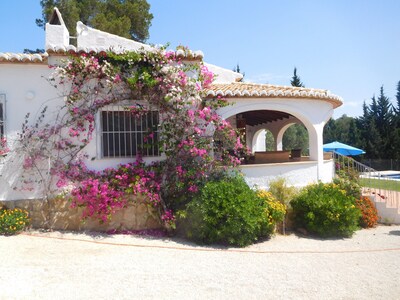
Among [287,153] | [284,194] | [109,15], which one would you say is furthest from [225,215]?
[109,15]

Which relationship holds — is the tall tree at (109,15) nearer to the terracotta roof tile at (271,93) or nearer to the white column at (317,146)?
the terracotta roof tile at (271,93)

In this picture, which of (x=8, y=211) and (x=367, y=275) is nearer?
(x=367, y=275)

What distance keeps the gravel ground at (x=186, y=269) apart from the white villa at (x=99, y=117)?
2.32 meters

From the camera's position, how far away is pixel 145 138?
376 inches

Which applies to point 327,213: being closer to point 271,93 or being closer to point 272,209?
point 272,209

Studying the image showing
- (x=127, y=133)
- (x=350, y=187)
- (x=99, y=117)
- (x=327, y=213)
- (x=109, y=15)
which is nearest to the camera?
(x=327, y=213)

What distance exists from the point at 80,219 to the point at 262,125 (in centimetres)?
1533

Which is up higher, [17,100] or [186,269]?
[17,100]

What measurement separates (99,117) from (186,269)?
5.30m

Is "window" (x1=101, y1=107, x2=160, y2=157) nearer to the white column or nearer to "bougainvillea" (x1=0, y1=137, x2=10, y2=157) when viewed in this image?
"bougainvillea" (x1=0, y1=137, x2=10, y2=157)

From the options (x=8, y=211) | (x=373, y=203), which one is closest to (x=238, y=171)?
(x=373, y=203)

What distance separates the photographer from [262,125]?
2195 centimetres

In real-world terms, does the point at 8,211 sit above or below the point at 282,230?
above

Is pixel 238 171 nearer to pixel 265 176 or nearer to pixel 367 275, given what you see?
pixel 265 176
